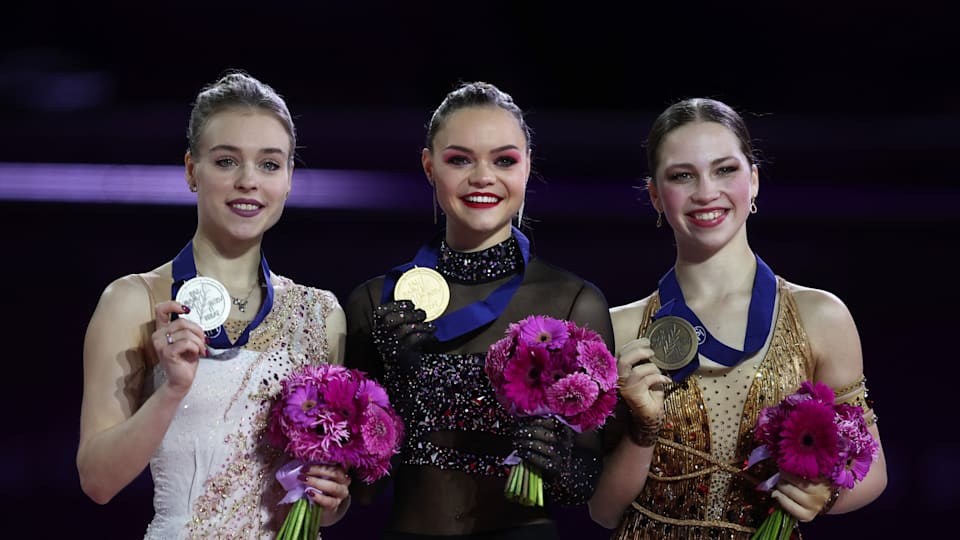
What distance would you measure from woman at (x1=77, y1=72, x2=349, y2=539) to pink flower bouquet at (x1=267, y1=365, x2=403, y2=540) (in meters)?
0.05

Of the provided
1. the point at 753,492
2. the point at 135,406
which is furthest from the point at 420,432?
the point at 753,492

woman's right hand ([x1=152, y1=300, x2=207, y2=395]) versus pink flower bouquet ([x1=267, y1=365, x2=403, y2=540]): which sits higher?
woman's right hand ([x1=152, y1=300, x2=207, y2=395])

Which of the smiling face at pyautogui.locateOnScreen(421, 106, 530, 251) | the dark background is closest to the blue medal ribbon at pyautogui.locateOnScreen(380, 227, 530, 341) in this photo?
the smiling face at pyautogui.locateOnScreen(421, 106, 530, 251)

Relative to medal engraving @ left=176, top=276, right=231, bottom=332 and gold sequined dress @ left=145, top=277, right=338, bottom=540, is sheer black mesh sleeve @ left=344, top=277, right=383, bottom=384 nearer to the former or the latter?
gold sequined dress @ left=145, top=277, right=338, bottom=540

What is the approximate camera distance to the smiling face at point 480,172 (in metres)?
2.65

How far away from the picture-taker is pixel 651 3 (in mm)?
5660

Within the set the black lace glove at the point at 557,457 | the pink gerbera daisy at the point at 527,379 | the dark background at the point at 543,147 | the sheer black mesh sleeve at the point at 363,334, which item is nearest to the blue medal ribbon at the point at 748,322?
the black lace glove at the point at 557,457

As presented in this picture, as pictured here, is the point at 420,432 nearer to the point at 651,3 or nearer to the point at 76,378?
the point at 76,378

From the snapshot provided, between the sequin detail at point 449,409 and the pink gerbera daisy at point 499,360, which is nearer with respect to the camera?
the pink gerbera daisy at point 499,360

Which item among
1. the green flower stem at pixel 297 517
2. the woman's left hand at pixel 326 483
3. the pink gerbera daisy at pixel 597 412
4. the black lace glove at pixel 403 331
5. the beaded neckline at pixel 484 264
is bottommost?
the green flower stem at pixel 297 517

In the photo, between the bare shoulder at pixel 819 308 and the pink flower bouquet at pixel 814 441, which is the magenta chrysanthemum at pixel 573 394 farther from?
the bare shoulder at pixel 819 308

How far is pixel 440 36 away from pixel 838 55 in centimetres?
189

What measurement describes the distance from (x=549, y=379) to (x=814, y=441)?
1.96 ft

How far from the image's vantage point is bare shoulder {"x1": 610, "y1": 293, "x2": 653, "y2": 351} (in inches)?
113
